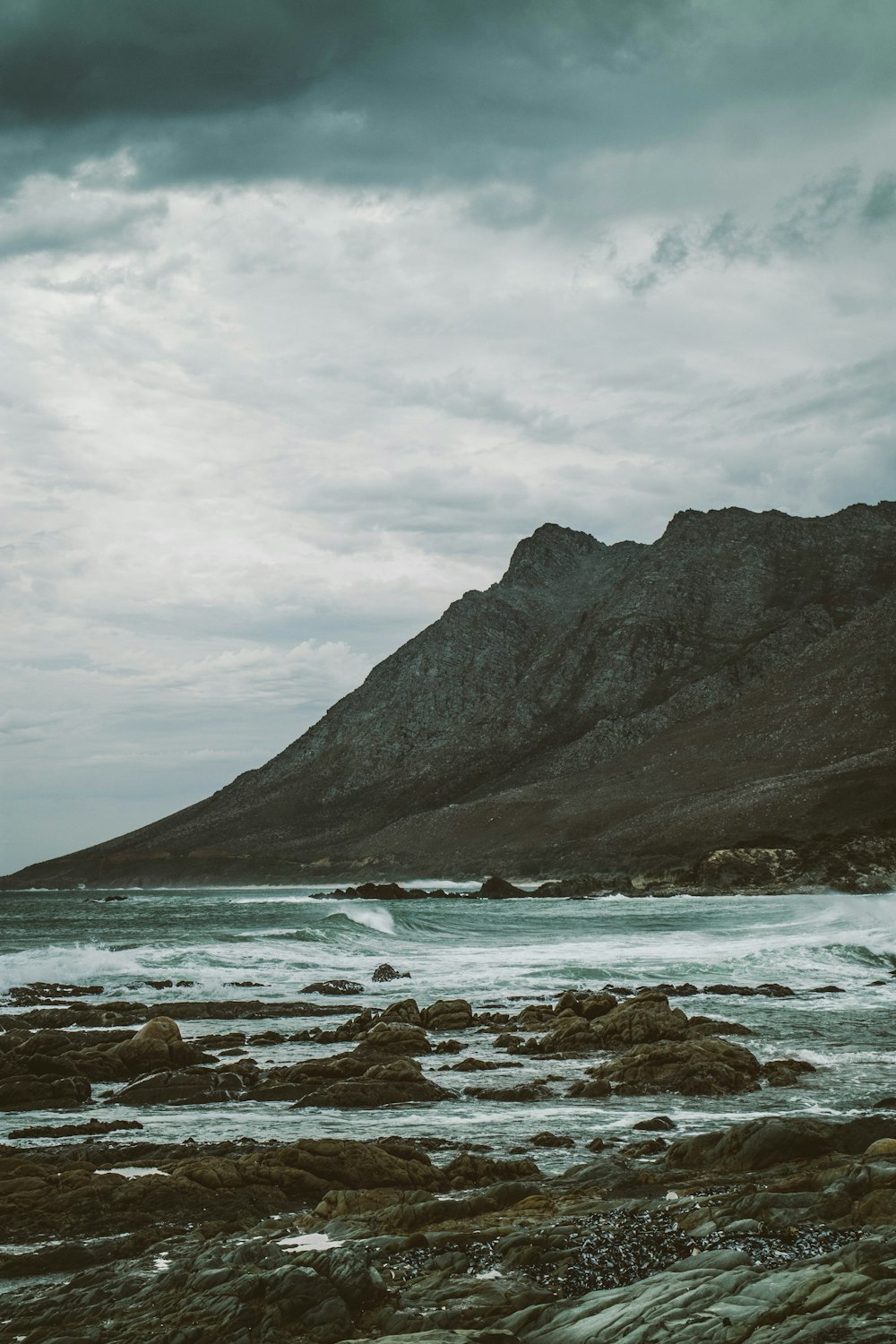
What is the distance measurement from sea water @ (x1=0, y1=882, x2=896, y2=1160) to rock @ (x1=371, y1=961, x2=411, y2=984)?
39 centimetres

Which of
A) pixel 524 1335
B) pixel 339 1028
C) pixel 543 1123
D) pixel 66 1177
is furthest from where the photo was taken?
pixel 339 1028

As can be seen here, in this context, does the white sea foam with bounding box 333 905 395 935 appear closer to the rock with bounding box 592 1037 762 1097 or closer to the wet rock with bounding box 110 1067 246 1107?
the rock with bounding box 592 1037 762 1097

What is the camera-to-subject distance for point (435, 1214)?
34.0 ft

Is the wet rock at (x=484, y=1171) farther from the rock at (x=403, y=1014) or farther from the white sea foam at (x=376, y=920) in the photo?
the white sea foam at (x=376, y=920)

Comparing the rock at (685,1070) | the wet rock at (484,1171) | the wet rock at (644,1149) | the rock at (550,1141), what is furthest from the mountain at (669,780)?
the wet rock at (484,1171)

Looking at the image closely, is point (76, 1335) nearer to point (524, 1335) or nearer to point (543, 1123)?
point (524, 1335)

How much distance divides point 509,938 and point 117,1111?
3734cm

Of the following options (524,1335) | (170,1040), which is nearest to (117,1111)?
(170,1040)

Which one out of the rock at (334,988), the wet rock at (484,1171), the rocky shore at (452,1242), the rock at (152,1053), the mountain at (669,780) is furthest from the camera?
the mountain at (669,780)

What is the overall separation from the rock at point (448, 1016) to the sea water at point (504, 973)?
1636 millimetres

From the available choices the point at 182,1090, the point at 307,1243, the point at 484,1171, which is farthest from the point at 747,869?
the point at 307,1243

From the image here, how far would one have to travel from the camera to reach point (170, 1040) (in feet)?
69.3

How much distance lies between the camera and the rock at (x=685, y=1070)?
1786 cm

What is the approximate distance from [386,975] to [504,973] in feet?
13.2
